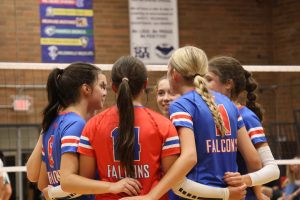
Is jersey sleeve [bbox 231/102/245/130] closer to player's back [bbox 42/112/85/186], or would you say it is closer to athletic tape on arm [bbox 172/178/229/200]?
athletic tape on arm [bbox 172/178/229/200]

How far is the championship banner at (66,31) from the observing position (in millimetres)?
12148

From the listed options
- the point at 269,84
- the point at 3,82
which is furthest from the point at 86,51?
the point at 269,84

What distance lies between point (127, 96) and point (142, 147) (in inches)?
10.2

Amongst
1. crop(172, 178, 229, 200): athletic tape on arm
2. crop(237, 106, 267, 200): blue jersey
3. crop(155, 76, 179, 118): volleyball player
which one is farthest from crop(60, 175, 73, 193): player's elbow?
crop(155, 76, 179, 118): volleyball player

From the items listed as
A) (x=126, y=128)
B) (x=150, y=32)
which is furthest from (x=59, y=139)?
(x=150, y=32)

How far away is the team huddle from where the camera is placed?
128 inches

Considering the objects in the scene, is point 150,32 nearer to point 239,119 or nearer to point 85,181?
point 239,119

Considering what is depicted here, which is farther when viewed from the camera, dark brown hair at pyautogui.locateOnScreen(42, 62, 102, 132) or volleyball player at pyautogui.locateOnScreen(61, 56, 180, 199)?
dark brown hair at pyautogui.locateOnScreen(42, 62, 102, 132)

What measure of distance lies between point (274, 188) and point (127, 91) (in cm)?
826

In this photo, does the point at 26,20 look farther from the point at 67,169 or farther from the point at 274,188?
the point at 67,169

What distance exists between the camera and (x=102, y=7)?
42.2 feet

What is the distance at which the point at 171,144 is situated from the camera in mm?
3260

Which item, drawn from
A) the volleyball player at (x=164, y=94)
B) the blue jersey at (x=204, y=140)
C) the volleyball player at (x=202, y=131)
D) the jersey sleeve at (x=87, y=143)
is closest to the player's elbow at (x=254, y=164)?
the volleyball player at (x=202, y=131)

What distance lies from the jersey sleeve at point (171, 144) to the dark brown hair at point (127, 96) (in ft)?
0.55
